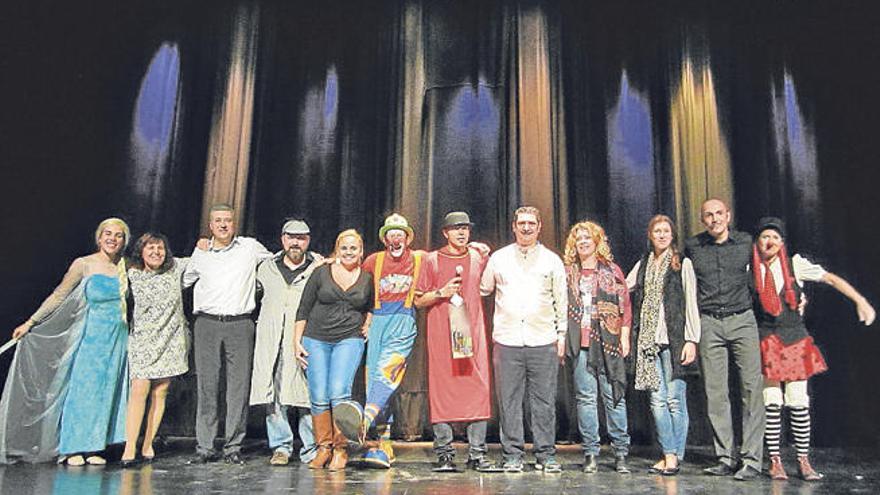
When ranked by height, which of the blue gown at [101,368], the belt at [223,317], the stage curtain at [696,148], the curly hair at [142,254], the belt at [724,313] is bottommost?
the blue gown at [101,368]

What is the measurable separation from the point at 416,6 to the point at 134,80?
2.18 m

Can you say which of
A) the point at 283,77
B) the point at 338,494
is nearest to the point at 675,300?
the point at 338,494

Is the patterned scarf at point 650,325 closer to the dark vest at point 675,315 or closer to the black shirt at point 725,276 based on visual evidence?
the dark vest at point 675,315

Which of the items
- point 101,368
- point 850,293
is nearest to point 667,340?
point 850,293

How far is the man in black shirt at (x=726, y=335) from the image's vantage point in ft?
11.9

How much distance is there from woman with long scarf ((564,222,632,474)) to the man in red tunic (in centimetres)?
50

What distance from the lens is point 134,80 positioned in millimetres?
5312

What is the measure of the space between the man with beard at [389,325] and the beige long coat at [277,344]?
0.46 metres

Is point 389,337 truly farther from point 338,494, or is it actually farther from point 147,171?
point 147,171

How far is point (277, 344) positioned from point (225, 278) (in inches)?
19.0

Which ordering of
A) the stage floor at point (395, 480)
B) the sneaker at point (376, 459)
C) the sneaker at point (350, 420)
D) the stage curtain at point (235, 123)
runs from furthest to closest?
the stage curtain at point (235, 123)
the sneaker at point (376, 459)
the sneaker at point (350, 420)
the stage floor at point (395, 480)

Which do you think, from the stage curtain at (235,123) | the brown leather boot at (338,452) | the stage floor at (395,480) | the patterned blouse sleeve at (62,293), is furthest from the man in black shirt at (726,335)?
the patterned blouse sleeve at (62,293)

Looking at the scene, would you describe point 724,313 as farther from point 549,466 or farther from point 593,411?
point 549,466

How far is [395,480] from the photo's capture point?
3.45m
